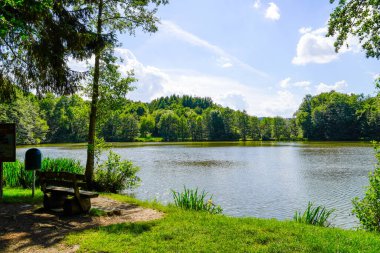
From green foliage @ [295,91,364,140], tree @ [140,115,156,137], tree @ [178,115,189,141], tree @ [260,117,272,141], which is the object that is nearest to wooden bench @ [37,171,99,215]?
green foliage @ [295,91,364,140]

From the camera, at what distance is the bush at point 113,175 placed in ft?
52.8

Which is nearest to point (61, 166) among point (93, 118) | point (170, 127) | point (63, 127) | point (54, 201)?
point (93, 118)

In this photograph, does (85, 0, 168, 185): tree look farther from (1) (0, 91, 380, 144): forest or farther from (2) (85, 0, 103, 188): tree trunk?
(1) (0, 91, 380, 144): forest

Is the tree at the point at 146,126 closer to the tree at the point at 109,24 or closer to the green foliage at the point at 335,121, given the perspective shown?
A: the green foliage at the point at 335,121

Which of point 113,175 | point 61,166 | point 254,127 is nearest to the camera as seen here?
point 113,175

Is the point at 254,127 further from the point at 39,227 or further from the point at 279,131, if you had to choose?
the point at 39,227

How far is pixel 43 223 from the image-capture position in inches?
331

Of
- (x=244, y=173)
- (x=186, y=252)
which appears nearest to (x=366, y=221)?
(x=186, y=252)

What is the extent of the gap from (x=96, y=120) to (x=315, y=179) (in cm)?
1792

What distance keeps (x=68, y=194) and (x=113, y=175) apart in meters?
6.55

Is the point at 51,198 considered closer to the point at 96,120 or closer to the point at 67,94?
the point at 67,94

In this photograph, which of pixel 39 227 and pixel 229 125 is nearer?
pixel 39 227

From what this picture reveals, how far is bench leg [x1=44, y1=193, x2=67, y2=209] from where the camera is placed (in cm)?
981

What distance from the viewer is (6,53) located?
35.8 ft
